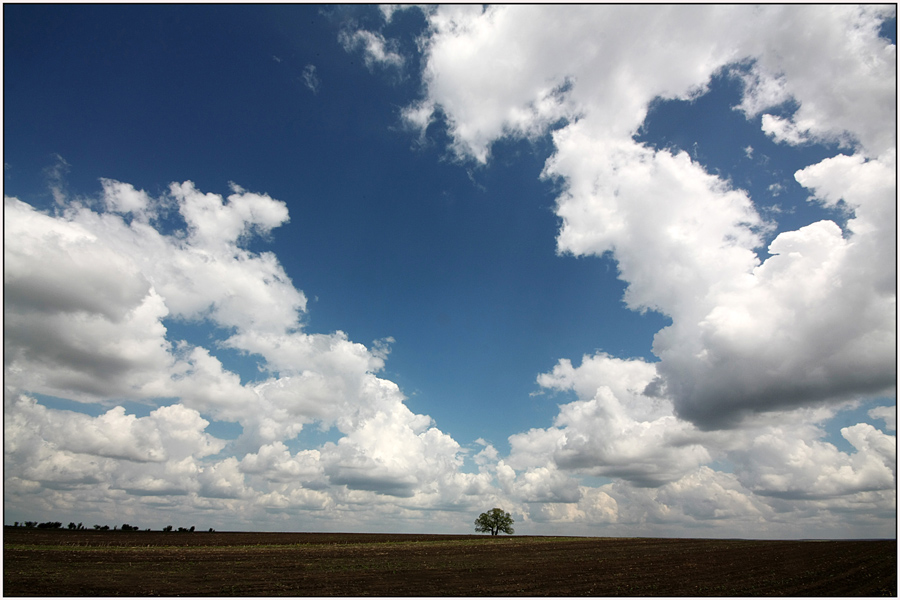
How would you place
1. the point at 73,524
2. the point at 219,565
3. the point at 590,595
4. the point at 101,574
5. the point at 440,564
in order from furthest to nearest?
the point at 73,524
the point at 440,564
the point at 219,565
the point at 101,574
the point at 590,595

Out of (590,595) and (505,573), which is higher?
(590,595)

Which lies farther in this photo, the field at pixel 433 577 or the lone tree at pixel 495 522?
the lone tree at pixel 495 522

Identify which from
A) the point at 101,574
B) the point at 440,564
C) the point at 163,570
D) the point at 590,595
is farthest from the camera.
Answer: the point at 440,564

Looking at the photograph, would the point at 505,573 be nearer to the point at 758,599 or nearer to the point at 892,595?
the point at 758,599

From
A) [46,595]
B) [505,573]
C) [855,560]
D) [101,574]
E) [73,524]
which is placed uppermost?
[46,595]

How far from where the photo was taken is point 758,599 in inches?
1243

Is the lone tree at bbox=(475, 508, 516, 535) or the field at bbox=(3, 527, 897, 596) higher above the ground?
the field at bbox=(3, 527, 897, 596)

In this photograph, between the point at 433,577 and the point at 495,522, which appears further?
the point at 495,522

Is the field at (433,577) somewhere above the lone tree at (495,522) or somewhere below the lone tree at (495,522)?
above

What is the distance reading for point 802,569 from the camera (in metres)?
46.6

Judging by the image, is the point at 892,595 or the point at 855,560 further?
the point at 855,560

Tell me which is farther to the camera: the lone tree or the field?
the lone tree

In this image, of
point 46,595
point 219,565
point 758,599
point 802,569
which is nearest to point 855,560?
point 802,569

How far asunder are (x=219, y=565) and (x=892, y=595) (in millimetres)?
63669
